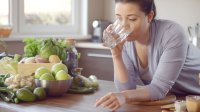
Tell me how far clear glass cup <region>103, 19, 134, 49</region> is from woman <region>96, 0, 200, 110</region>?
23 millimetres

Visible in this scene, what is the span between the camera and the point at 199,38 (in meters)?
3.42

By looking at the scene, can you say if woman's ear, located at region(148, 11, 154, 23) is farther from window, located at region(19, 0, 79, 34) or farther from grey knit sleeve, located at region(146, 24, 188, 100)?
window, located at region(19, 0, 79, 34)

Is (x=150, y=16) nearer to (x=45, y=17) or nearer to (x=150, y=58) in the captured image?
(x=150, y=58)

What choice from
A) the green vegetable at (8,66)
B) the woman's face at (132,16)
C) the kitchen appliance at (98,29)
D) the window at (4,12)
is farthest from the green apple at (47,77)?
the kitchen appliance at (98,29)

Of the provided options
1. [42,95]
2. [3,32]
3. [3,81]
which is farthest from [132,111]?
[3,32]

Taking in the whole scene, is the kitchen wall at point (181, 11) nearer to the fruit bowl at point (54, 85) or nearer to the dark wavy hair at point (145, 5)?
the dark wavy hair at point (145, 5)

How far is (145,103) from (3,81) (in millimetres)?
701

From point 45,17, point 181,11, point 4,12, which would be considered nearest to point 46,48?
point 4,12

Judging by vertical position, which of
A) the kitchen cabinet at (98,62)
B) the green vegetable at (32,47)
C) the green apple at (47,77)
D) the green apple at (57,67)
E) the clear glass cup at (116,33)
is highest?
the clear glass cup at (116,33)

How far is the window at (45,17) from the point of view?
3.45 meters

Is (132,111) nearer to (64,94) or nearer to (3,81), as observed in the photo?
(64,94)

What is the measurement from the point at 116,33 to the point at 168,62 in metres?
0.26

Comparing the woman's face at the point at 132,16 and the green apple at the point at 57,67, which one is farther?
the green apple at the point at 57,67

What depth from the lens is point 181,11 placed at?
3.72m
